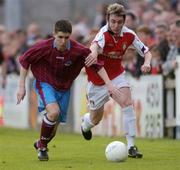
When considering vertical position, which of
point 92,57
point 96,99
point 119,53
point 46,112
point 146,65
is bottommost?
point 46,112

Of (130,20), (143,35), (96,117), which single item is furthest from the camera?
(130,20)

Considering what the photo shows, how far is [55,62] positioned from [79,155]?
180cm

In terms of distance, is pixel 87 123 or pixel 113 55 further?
pixel 87 123

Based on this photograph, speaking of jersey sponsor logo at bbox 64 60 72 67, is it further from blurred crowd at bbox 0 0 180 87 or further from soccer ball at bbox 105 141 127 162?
blurred crowd at bbox 0 0 180 87

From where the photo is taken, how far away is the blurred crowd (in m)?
18.5

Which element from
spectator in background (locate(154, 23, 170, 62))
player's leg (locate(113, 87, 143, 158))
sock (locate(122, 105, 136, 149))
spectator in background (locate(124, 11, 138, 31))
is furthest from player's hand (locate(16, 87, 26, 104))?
spectator in background (locate(124, 11, 138, 31))

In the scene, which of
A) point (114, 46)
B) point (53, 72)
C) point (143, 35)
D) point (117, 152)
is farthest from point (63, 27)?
point (143, 35)

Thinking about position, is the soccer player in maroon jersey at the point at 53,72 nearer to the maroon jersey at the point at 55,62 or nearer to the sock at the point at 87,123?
the maroon jersey at the point at 55,62

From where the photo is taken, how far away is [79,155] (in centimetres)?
1399

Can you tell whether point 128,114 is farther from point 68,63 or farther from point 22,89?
point 22,89

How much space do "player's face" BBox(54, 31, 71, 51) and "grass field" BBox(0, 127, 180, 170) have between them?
5.38 feet

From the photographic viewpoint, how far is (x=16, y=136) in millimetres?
19578

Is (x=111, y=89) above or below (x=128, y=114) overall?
above

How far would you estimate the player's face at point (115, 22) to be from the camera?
13281mm
